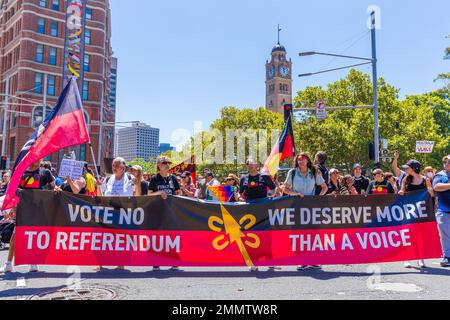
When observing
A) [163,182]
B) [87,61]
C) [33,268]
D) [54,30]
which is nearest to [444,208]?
[163,182]

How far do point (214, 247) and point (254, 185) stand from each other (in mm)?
1350

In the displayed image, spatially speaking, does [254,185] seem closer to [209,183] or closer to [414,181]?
[414,181]

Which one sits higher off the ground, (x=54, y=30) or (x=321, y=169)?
(x=54, y=30)

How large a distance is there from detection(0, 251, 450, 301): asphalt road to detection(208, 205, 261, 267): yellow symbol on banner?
1.32ft

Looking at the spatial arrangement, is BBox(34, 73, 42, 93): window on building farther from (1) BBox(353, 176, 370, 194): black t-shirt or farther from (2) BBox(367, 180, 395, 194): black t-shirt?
(2) BBox(367, 180, 395, 194): black t-shirt

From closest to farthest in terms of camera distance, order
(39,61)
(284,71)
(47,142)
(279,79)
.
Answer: (47,142) → (39,61) → (279,79) → (284,71)

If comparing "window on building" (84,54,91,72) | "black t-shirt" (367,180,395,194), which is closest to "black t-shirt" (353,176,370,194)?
"black t-shirt" (367,180,395,194)

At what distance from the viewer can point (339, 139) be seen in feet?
110

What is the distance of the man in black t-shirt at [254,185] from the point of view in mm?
7199

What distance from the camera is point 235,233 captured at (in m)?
6.64

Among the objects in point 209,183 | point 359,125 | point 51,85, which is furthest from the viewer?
point 51,85
